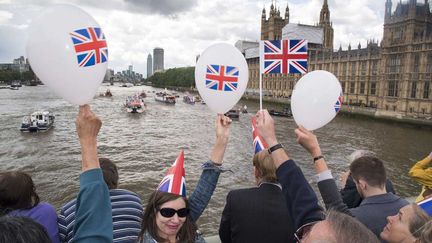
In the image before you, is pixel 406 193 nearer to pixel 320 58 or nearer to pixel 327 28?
pixel 320 58

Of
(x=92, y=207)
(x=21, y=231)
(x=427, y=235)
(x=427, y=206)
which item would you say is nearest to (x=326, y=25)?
(x=427, y=206)

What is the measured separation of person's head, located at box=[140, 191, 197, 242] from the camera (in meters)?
1.75

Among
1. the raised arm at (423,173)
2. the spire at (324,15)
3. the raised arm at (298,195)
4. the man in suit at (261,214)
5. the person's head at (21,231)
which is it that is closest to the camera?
the person's head at (21,231)

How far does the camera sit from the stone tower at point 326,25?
66812 millimetres

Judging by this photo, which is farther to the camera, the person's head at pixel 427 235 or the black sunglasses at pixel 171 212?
the black sunglasses at pixel 171 212

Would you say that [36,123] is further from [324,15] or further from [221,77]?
[324,15]

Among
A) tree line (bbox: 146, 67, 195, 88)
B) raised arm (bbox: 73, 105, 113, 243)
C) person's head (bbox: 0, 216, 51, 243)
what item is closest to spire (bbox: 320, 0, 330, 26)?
tree line (bbox: 146, 67, 195, 88)

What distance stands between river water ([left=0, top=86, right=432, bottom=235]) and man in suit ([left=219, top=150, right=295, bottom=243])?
6321 millimetres

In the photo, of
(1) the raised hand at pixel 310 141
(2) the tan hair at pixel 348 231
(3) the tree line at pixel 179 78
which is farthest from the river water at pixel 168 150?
(3) the tree line at pixel 179 78

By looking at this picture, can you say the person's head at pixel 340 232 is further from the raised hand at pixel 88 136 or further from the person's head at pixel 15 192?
the person's head at pixel 15 192

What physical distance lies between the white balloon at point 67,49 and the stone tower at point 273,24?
72.3 metres

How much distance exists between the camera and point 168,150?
16844 millimetres

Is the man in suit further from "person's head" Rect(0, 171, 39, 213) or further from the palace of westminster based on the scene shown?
the palace of westminster

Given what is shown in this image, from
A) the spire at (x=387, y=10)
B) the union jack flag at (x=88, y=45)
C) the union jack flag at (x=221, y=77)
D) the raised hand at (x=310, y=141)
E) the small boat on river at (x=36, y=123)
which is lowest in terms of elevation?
the small boat on river at (x=36, y=123)
